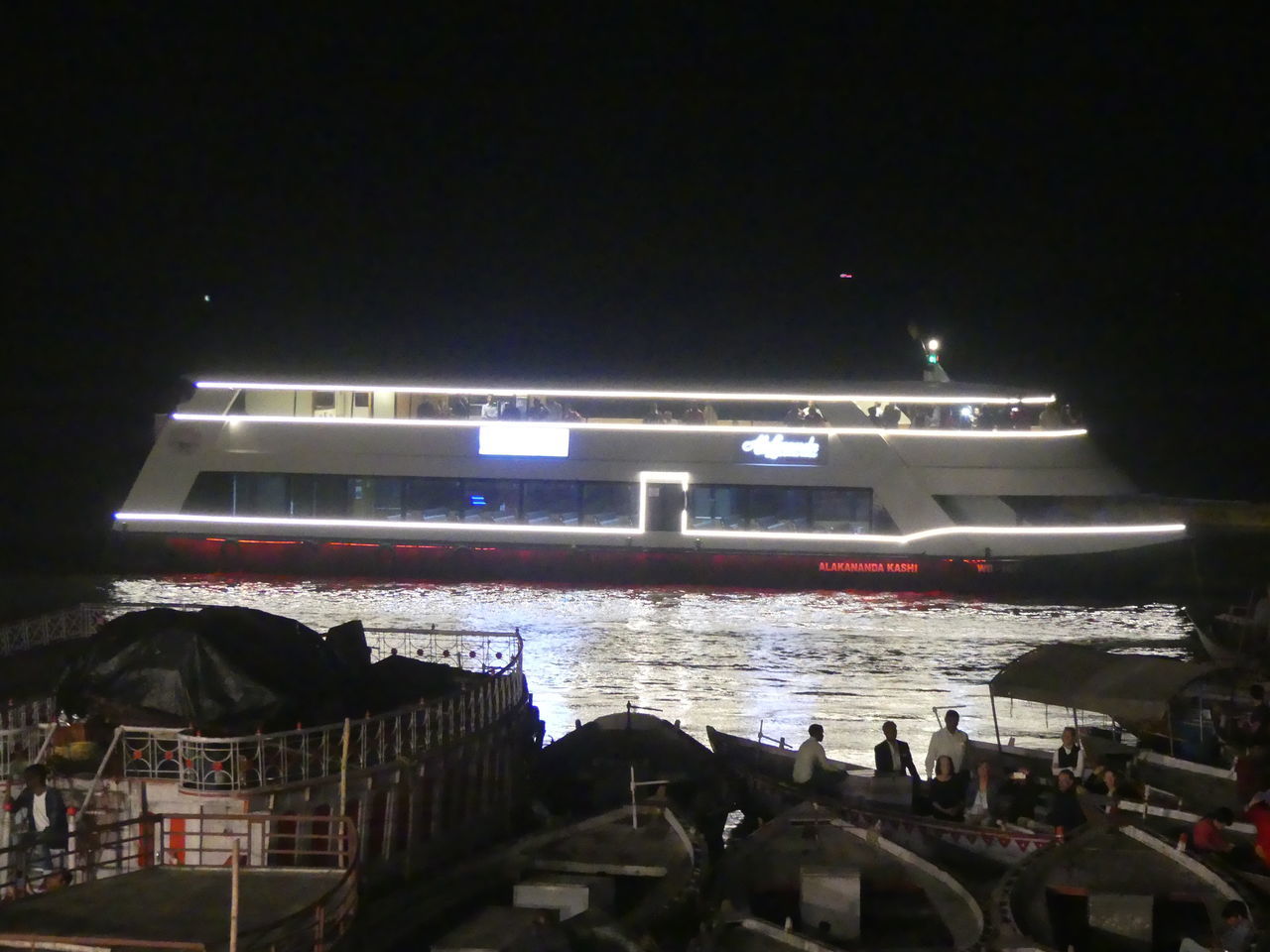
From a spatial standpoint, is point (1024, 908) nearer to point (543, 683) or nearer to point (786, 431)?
point (543, 683)

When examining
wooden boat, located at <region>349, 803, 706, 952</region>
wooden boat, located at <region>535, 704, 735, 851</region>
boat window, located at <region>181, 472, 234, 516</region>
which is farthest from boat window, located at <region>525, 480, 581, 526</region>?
wooden boat, located at <region>349, 803, 706, 952</region>

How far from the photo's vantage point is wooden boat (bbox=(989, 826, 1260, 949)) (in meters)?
9.10

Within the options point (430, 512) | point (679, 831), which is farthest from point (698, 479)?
point (679, 831)

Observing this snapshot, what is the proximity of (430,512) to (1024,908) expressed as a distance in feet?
65.7

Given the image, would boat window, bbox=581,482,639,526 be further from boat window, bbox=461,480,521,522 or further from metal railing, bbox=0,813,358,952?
metal railing, bbox=0,813,358,952

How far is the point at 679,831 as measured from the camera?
10.3 m

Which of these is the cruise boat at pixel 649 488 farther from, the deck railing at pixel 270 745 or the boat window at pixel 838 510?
the deck railing at pixel 270 745

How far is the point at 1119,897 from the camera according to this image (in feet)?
30.2

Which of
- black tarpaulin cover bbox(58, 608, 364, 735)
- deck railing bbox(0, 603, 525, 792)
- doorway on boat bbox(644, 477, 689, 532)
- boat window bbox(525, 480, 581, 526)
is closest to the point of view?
deck railing bbox(0, 603, 525, 792)

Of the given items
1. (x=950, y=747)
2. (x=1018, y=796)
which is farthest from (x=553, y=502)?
(x=1018, y=796)

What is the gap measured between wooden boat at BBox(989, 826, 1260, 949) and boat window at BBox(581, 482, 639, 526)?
58.5 feet

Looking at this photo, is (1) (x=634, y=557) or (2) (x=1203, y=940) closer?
(2) (x=1203, y=940)

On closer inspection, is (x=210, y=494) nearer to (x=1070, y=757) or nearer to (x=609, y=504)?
(x=609, y=504)

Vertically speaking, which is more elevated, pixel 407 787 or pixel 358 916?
pixel 407 787
